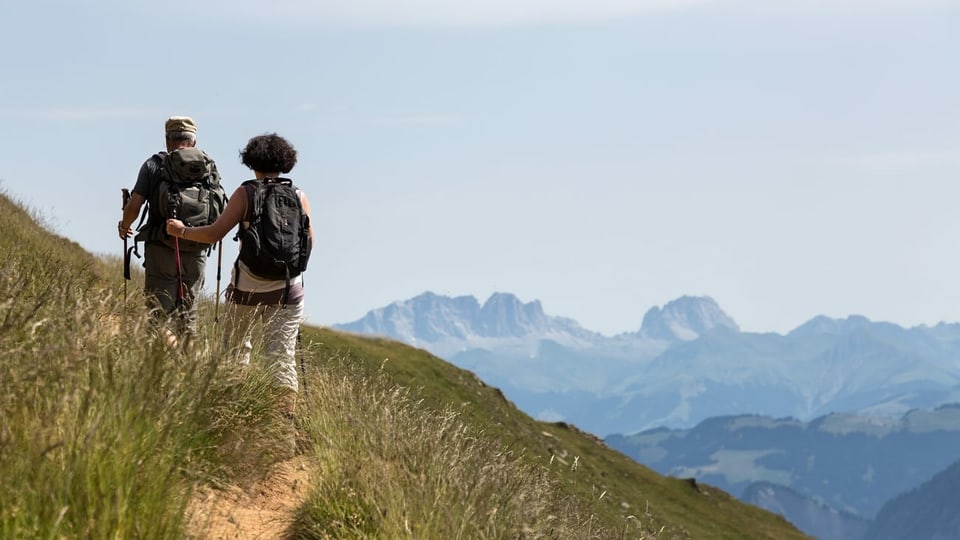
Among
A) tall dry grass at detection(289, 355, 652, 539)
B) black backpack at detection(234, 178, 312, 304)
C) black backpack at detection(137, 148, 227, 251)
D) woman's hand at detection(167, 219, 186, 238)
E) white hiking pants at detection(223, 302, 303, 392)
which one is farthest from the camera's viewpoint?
black backpack at detection(137, 148, 227, 251)

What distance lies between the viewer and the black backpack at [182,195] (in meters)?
9.09

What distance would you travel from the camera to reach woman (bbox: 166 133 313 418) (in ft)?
26.6

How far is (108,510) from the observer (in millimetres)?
4613

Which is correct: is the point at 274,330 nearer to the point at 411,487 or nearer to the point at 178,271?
the point at 178,271

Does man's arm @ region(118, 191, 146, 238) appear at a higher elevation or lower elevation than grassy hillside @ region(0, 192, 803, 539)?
higher

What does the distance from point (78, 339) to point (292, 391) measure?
2613 millimetres

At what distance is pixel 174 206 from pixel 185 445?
11.7 ft

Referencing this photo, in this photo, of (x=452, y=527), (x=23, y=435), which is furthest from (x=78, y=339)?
(x=452, y=527)

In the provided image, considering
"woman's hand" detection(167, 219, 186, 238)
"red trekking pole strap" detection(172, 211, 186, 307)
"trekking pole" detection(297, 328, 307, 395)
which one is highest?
"woman's hand" detection(167, 219, 186, 238)

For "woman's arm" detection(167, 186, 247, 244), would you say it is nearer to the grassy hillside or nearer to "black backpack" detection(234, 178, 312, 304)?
"black backpack" detection(234, 178, 312, 304)

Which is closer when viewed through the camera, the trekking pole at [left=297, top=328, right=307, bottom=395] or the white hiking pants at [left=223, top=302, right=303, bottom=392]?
the white hiking pants at [left=223, top=302, right=303, bottom=392]

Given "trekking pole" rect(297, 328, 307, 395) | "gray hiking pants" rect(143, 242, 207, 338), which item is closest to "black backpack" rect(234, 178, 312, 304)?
"trekking pole" rect(297, 328, 307, 395)

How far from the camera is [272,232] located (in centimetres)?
802

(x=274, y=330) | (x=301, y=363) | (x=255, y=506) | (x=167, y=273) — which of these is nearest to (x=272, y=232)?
(x=274, y=330)
